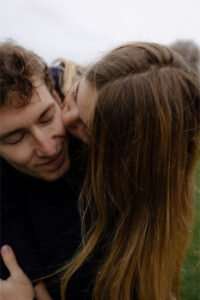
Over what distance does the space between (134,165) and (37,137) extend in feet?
1.71

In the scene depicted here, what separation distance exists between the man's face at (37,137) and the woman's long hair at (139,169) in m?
0.23

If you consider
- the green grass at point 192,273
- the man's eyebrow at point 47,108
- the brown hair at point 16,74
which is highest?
the brown hair at point 16,74

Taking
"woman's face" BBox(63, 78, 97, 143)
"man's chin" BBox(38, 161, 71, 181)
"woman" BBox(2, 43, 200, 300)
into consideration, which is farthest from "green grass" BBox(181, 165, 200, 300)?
"woman's face" BBox(63, 78, 97, 143)

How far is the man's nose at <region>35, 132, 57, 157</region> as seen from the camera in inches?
83.8

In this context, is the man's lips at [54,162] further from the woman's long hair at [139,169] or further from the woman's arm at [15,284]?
the woman's arm at [15,284]

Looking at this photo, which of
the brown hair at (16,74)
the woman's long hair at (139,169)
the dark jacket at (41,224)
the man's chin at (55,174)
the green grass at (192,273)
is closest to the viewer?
the woman's long hair at (139,169)

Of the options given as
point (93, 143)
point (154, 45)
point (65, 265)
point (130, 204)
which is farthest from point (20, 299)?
point (154, 45)

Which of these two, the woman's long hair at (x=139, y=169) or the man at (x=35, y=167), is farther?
the man at (x=35, y=167)

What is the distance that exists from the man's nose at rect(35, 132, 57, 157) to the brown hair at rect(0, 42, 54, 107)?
0.20 m

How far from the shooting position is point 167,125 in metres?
1.91

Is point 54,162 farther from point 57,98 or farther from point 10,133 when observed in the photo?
point 57,98

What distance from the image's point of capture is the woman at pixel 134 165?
1920 mm

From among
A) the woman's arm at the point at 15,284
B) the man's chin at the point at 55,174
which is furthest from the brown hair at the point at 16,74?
the woman's arm at the point at 15,284

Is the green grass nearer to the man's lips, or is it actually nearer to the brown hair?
the man's lips
